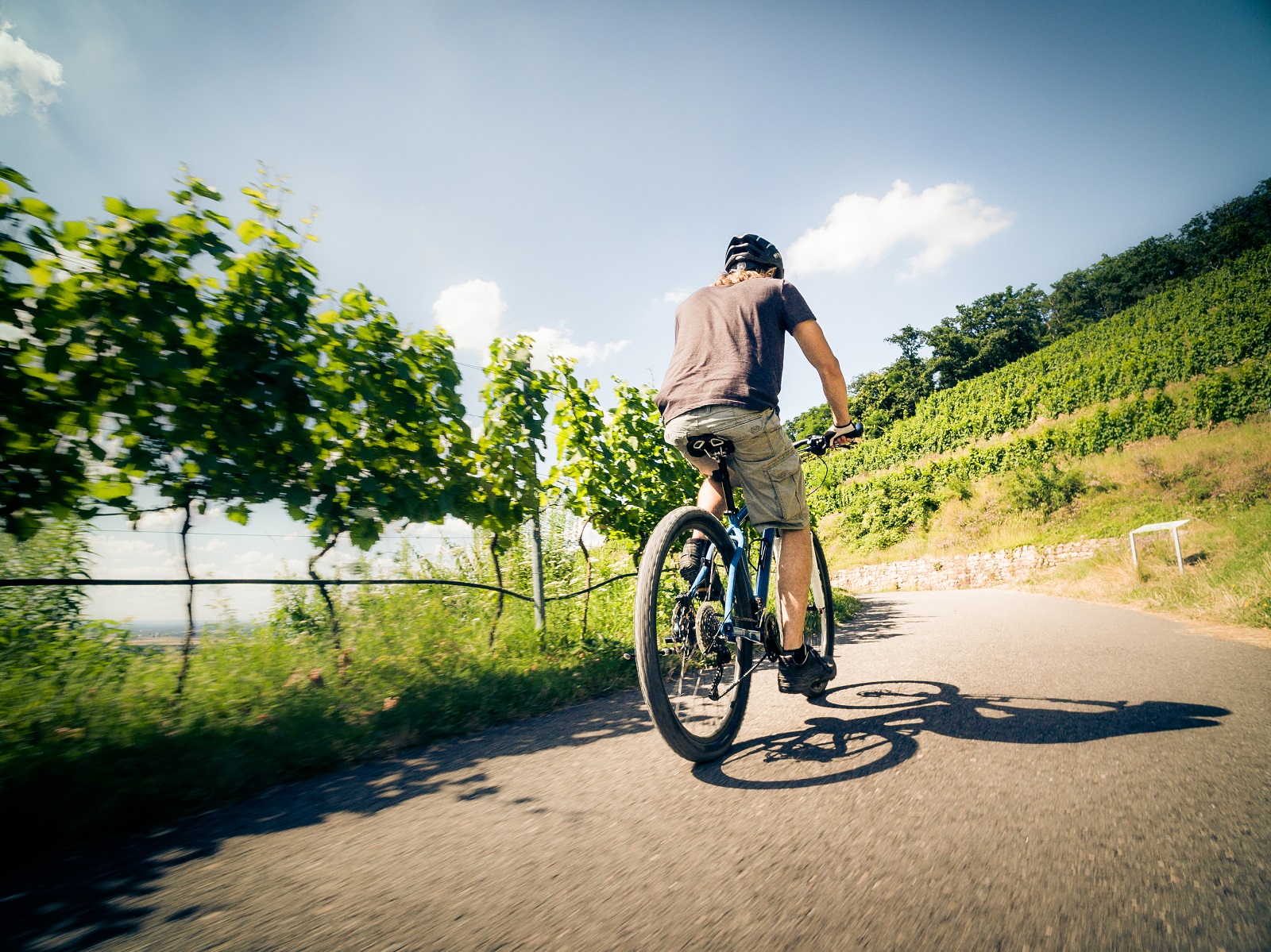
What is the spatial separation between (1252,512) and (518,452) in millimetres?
18334

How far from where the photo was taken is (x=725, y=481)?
2.63m

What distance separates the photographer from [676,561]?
8.37 feet

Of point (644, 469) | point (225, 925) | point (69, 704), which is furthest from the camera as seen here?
point (644, 469)

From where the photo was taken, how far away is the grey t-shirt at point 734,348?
2.42m

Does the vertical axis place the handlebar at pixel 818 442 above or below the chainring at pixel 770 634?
above

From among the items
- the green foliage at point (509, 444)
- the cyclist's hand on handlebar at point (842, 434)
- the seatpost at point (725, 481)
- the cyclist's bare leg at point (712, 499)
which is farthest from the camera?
the green foliage at point (509, 444)

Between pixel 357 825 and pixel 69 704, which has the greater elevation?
pixel 69 704

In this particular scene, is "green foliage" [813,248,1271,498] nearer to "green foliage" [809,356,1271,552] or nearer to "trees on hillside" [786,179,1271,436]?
"green foliage" [809,356,1271,552]

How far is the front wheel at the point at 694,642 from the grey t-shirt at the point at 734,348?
554mm

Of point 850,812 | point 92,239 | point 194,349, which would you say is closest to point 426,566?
point 194,349

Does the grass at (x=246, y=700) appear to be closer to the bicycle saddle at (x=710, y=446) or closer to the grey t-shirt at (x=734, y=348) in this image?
the bicycle saddle at (x=710, y=446)

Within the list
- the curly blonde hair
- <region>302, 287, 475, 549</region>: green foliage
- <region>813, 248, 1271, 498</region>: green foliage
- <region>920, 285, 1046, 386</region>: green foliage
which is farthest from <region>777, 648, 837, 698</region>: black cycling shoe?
<region>920, 285, 1046, 386</region>: green foliage

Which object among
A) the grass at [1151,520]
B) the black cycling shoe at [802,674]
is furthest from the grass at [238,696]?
the grass at [1151,520]

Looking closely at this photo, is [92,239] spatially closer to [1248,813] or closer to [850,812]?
[850,812]
